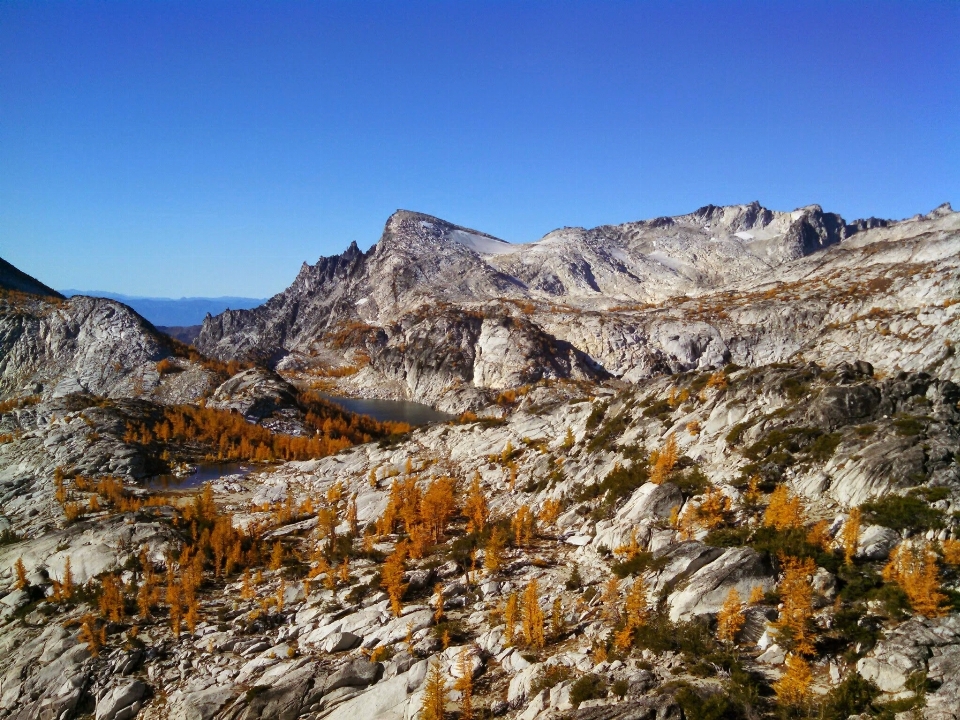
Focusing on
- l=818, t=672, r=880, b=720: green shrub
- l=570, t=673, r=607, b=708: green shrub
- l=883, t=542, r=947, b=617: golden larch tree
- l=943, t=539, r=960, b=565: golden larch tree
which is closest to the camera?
l=818, t=672, r=880, b=720: green shrub

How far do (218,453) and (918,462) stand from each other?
386 feet

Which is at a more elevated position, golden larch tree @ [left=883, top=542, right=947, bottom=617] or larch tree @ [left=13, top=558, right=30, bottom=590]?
golden larch tree @ [left=883, top=542, right=947, bottom=617]

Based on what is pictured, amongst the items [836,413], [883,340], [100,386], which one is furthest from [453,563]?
[100,386]

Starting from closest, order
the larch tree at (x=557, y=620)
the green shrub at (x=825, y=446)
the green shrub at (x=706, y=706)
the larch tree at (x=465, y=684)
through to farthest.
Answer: the green shrub at (x=706, y=706) → the larch tree at (x=465, y=684) → the larch tree at (x=557, y=620) → the green shrub at (x=825, y=446)

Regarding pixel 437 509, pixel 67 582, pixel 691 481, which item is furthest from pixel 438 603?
pixel 67 582

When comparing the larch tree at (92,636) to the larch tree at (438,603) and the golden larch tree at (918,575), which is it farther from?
the golden larch tree at (918,575)

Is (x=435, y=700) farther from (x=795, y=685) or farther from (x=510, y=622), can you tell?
(x=795, y=685)

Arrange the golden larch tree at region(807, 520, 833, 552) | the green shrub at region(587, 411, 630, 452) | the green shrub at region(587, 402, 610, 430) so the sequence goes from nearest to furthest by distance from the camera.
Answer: the golden larch tree at region(807, 520, 833, 552) < the green shrub at region(587, 411, 630, 452) < the green shrub at region(587, 402, 610, 430)

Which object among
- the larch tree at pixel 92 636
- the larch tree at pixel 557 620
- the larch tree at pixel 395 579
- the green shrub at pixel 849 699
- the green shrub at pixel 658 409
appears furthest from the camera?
the green shrub at pixel 658 409

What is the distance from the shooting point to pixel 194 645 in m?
40.0

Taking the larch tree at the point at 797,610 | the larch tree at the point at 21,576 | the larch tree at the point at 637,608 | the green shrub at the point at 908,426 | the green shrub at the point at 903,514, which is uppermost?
the green shrub at the point at 908,426

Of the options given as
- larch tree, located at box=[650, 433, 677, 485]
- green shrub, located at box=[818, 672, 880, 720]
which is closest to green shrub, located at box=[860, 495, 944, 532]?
green shrub, located at box=[818, 672, 880, 720]

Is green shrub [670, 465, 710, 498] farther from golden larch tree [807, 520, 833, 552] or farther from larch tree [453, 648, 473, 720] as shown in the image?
larch tree [453, 648, 473, 720]

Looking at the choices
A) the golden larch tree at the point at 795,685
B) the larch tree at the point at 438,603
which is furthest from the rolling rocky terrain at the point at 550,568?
the larch tree at the point at 438,603
